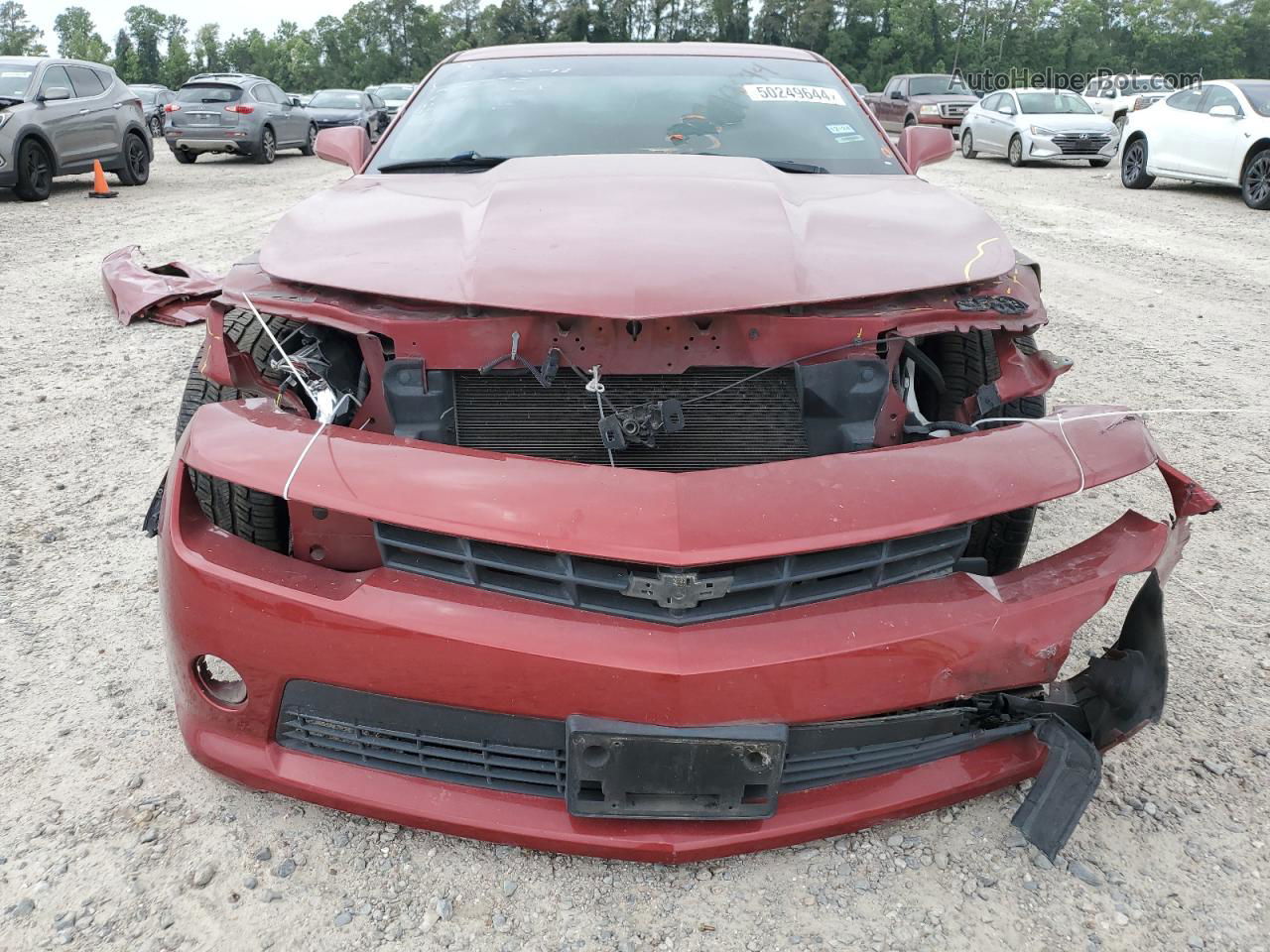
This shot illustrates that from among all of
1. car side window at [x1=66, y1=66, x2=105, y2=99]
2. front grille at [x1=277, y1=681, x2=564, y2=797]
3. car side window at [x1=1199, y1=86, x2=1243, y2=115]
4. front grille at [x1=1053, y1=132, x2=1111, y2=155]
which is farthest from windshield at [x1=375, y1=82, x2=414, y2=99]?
front grille at [x1=277, y1=681, x2=564, y2=797]

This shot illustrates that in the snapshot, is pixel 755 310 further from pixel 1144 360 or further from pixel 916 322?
pixel 1144 360

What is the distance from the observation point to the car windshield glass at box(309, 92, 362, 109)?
2011 cm

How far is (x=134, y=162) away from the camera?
12.5 m

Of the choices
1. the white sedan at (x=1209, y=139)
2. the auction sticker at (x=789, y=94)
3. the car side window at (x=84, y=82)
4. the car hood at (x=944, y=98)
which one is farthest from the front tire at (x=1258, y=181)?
the car side window at (x=84, y=82)

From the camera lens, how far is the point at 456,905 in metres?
1.76

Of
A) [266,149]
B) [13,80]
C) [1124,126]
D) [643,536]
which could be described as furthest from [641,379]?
[266,149]

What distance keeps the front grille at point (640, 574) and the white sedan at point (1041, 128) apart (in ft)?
51.4

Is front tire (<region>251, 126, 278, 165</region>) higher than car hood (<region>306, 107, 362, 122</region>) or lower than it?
lower

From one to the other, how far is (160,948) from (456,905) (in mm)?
496

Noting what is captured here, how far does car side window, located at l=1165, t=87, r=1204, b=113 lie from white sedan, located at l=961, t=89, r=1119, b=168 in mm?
3251

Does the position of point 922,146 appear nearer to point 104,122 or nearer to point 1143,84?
point 104,122

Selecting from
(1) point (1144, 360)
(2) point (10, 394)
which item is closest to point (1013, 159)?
(1) point (1144, 360)

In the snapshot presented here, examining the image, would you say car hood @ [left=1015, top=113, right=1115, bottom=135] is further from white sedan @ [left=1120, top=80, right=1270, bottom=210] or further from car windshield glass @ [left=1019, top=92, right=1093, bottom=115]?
white sedan @ [left=1120, top=80, right=1270, bottom=210]

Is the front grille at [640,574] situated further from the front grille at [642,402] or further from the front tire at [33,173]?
the front tire at [33,173]
